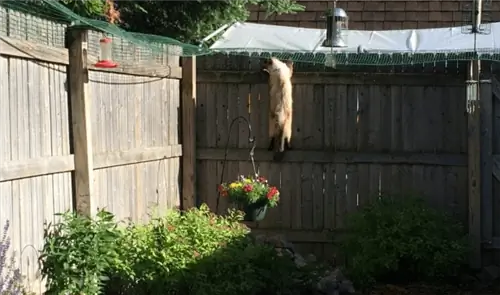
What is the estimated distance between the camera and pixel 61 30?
16.6 ft

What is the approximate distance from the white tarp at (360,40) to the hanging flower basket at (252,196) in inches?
52.0

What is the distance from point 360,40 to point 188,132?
192cm

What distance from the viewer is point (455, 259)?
620 cm

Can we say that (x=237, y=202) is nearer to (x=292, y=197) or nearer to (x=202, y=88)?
(x=292, y=197)

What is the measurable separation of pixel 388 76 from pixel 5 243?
13.2 feet

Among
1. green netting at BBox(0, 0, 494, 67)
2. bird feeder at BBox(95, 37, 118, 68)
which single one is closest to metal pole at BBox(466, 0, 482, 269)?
green netting at BBox(0, 0, 494, 67)

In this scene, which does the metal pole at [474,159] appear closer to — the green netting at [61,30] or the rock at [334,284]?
the rock at [334,284]

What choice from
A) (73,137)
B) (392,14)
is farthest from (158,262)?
(392,14)

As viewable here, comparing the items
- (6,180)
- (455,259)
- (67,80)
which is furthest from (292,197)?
(6,180)

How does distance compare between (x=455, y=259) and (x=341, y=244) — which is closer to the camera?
(x=455, y=259)

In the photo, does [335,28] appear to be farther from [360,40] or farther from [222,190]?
[222,190]

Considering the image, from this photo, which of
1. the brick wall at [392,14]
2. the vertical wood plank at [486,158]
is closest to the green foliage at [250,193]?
the vertical wood plank at [486,158]

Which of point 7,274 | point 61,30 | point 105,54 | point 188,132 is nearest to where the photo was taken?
point 7,274

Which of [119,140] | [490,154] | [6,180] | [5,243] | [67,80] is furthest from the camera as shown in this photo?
[490,154]
